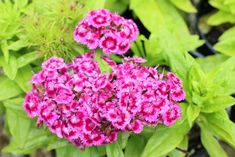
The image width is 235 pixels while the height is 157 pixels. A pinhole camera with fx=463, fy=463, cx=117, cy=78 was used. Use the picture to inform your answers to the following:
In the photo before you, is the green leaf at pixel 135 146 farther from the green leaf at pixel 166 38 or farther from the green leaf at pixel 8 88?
the green leaf at pixel 8 88

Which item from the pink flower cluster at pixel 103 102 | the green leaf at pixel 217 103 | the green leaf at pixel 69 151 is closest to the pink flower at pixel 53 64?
the pink flower cluster at pixel 103 102

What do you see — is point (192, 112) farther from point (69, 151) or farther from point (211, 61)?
point (211, 61)

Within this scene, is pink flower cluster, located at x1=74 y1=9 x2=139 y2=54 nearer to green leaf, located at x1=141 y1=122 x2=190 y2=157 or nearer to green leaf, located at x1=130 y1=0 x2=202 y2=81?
green leaf, located at x1=130 y1=0 x2=202 y2=81

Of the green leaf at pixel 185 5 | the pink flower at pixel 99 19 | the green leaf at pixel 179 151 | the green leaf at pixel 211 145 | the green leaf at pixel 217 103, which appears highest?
the pink flower at pixel 99 19

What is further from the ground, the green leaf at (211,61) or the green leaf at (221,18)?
the green leaf at (221,18)

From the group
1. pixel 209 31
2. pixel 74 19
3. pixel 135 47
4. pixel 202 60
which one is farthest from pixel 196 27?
pixel 74 19

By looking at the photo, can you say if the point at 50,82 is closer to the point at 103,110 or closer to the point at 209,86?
the point at 103,110

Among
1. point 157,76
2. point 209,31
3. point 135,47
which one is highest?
point 157,76
